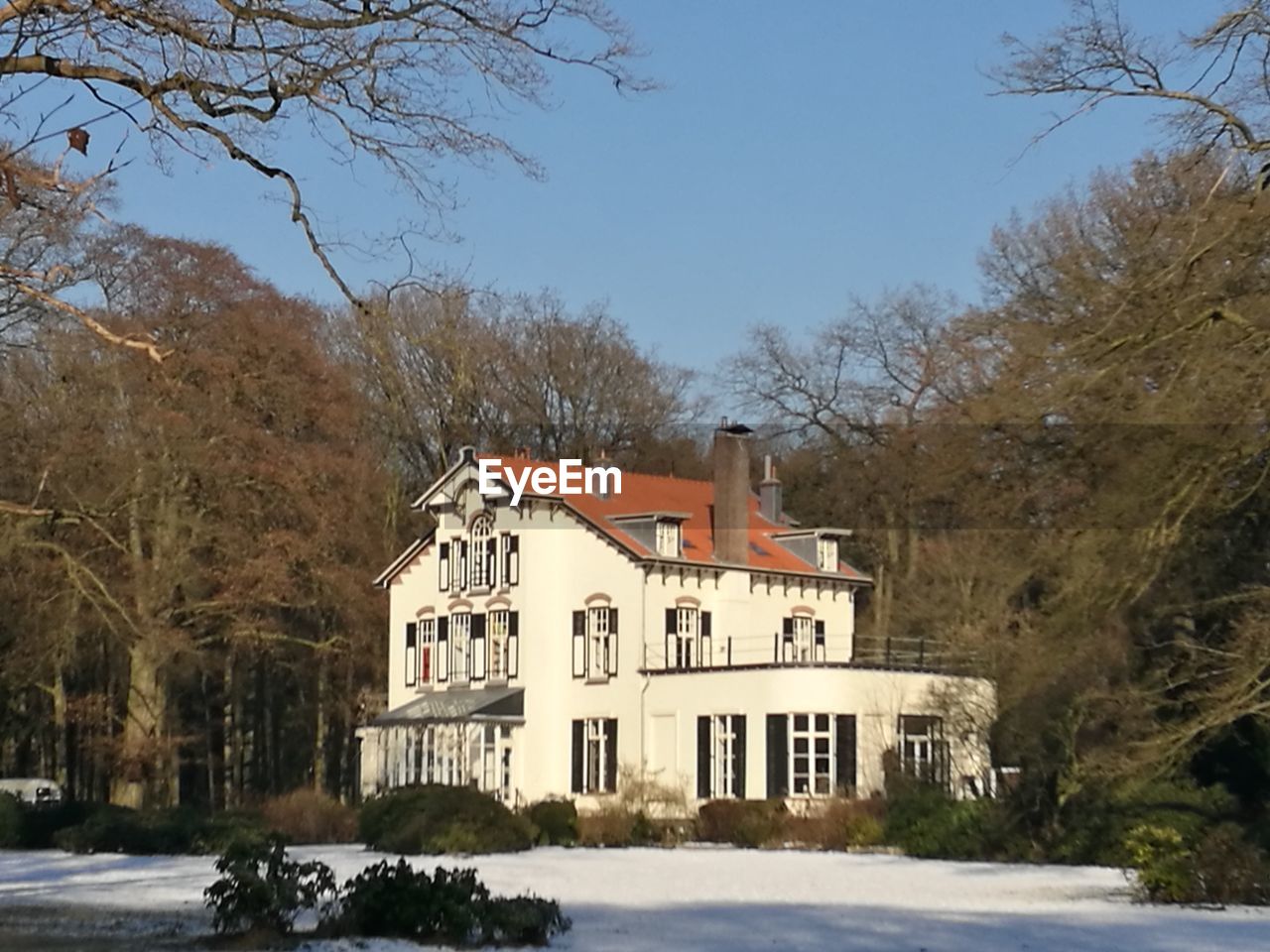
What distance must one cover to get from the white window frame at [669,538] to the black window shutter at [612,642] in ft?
6.02

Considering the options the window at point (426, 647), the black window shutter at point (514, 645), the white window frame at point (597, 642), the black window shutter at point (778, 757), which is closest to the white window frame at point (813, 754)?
the black window shutter at point (778, 757)

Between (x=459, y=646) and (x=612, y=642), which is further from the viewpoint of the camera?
(x=459, y=646)

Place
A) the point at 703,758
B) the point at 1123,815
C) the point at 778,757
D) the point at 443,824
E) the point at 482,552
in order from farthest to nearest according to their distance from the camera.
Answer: the point at 482,552
the point at 703,758
the point at 778,757
the point at 443,824
the point at 1123,815

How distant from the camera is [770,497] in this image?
154 feet

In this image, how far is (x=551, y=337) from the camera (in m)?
43.9

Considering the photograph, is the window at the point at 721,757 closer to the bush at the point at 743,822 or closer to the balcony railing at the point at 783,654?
the balcony railing at the point at 783,654

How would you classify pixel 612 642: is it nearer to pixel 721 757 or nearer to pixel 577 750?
pixel 577 750

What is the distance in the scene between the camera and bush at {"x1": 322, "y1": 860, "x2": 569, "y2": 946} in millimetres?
14094

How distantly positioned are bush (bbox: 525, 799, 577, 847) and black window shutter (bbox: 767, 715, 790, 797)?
5847 mm

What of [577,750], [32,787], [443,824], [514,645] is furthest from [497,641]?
[443,824]

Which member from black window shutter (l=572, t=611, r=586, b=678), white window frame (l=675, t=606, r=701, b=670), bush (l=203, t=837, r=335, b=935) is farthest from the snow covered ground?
black window shutter (l=572, t=611, r=586, b=678)

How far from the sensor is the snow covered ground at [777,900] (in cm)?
1498

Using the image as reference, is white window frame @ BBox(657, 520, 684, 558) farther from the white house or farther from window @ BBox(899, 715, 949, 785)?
window @ BBox(899, 715, 949, 785)

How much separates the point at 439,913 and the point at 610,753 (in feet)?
92.1
